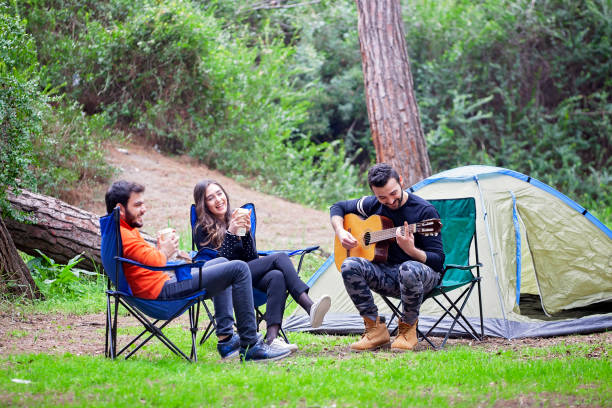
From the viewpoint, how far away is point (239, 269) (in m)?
3.71

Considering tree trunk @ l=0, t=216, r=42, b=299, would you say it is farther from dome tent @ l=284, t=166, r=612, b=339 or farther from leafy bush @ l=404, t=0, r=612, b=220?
leafy bush @ l=404, t=0, r=612, b=220

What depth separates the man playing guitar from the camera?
393 centimetres

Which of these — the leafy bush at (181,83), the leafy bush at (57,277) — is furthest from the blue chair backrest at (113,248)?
the leafy bush at (181,83)

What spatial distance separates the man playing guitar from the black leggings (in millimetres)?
309


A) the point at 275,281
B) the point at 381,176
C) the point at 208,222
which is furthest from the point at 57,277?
the point at 381,176

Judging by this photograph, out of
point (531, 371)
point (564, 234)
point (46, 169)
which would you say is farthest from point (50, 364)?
point (46, 169)

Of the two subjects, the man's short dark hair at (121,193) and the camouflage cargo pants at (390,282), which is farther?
the camouflage cargo pants at (390,282)

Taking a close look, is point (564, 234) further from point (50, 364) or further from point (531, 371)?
point (50, 364)

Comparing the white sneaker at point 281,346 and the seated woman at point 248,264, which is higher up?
the seated woman at point 248,264

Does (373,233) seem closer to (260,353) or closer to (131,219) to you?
(260,353)

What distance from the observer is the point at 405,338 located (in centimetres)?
403

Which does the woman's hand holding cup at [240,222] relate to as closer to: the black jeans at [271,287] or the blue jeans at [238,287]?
the black jeans at [271,287]

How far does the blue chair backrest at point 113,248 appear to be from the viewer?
11.4 ft

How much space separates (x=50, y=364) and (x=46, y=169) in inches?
181
